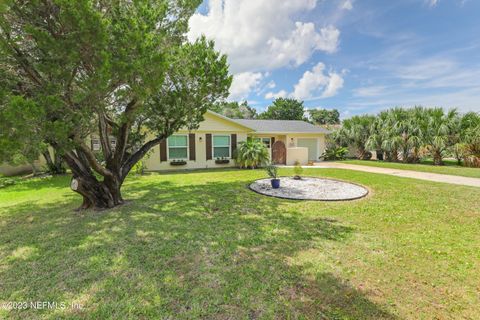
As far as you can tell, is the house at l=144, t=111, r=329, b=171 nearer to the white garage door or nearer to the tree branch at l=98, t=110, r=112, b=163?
the white garage door

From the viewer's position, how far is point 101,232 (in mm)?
4500

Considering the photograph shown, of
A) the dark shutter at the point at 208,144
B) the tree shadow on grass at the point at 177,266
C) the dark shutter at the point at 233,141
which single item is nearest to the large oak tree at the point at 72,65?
the tree shadow on grass at the point at 177,266

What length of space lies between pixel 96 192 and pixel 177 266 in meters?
4.18

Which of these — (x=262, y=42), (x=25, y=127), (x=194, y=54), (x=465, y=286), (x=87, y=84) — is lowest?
(x=465, y=286)

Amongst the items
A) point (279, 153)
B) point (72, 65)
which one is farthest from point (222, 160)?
point (72, 65)

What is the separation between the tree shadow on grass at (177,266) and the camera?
7.74 feet

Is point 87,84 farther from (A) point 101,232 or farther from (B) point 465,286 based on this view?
(B) point 465,286

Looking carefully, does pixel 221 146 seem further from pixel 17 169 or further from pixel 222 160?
pixel 17 169

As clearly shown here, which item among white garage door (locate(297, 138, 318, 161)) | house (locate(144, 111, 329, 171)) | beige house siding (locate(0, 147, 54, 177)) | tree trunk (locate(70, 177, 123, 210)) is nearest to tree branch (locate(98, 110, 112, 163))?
tree trunk (locate(70, 177, 123, 210))

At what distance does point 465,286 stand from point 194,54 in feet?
24.2

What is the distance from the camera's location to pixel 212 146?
15250 millimetres

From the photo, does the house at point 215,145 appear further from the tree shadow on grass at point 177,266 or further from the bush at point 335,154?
the tree shadow on grass at point 177,266

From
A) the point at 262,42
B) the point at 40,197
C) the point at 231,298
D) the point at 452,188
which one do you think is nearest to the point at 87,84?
the point at 231,298

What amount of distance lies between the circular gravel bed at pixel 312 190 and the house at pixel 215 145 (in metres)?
6.19
